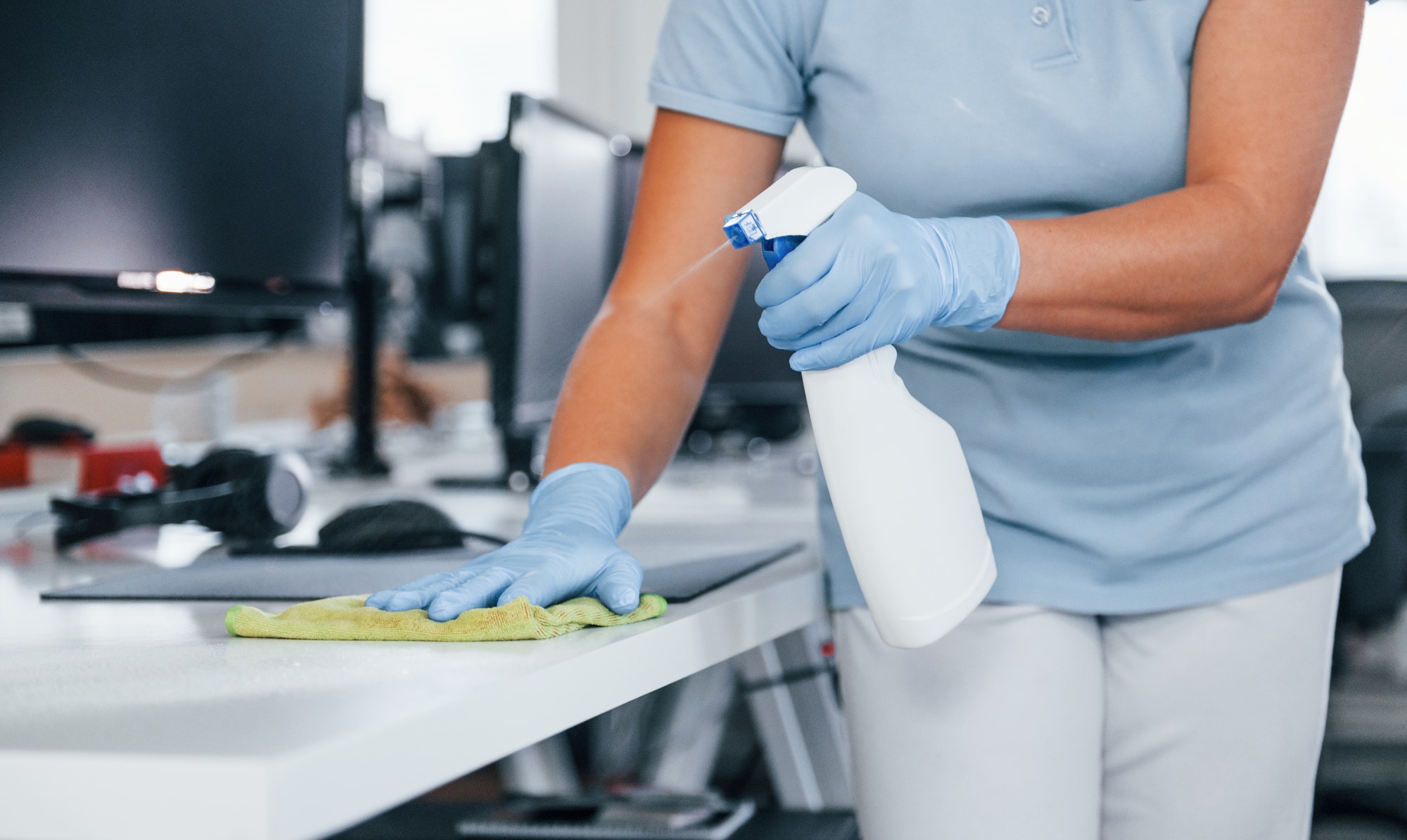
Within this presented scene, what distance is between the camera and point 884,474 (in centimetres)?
68

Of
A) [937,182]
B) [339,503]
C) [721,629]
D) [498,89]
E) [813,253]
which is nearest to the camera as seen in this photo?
[813,253]

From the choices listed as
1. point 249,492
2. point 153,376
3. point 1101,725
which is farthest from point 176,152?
point 153,376

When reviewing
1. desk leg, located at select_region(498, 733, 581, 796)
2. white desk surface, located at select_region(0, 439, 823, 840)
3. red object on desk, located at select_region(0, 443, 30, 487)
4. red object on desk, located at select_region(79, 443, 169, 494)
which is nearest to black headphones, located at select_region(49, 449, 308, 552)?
red object on desk, located at select_region(79, 443, 169, 494)

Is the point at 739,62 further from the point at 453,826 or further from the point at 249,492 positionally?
the point at 453,826

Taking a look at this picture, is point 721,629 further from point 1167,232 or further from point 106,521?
point 106,521

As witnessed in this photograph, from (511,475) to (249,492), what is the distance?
625mm

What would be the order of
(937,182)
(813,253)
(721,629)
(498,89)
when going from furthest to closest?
(498,89) → (937,182) → (721,629) → (813,253)

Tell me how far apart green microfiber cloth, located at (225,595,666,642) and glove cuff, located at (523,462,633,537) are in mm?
123

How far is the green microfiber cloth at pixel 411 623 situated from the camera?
64cm

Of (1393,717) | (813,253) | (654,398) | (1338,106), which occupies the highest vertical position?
(1338,106)

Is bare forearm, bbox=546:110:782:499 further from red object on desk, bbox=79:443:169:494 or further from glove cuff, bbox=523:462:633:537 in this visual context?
red object on desk, bbox=79:443:169:494

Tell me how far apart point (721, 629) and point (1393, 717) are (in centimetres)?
304

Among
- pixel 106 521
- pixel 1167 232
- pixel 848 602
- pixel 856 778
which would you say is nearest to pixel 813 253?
pixel 1167 232

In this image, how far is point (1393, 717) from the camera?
315 cm
